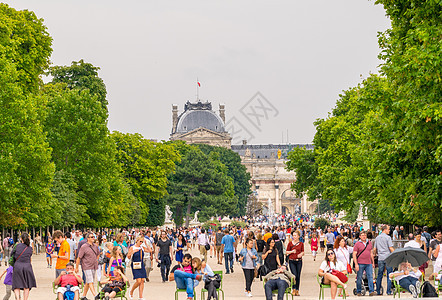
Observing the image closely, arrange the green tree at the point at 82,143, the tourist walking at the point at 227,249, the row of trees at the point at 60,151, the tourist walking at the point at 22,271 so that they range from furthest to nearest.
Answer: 1. the green tree at the point at 82,143
2. the row of trees at the point at 60,151
3. the tourist walking at the point at 227,249
4. the tourist walking at the point at 22,271

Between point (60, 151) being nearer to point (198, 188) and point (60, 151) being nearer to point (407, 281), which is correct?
point (407, 281)

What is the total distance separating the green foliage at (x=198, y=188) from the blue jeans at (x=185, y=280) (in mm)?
76890

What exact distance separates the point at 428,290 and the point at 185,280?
5.09m

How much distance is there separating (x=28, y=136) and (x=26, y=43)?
8.64m

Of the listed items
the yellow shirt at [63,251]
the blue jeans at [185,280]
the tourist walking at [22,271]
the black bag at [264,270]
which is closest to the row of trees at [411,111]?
the black bag at [264,270]

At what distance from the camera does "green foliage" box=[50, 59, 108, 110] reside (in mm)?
64750

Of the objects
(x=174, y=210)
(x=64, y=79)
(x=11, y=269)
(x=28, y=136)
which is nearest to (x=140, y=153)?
(x=64, y=79)

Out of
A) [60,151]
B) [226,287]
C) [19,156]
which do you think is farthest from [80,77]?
[226,287]

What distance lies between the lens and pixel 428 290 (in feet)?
59.6

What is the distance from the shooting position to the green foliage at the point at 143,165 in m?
74.1

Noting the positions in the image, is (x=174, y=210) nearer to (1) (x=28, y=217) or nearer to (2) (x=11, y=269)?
(1) (x=28, y=217)

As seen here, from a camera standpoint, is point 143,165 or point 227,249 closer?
point 227,249

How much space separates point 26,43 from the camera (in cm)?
4572

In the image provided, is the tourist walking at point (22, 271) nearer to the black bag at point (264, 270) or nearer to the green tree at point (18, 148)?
the black bag at point (264, 270)
